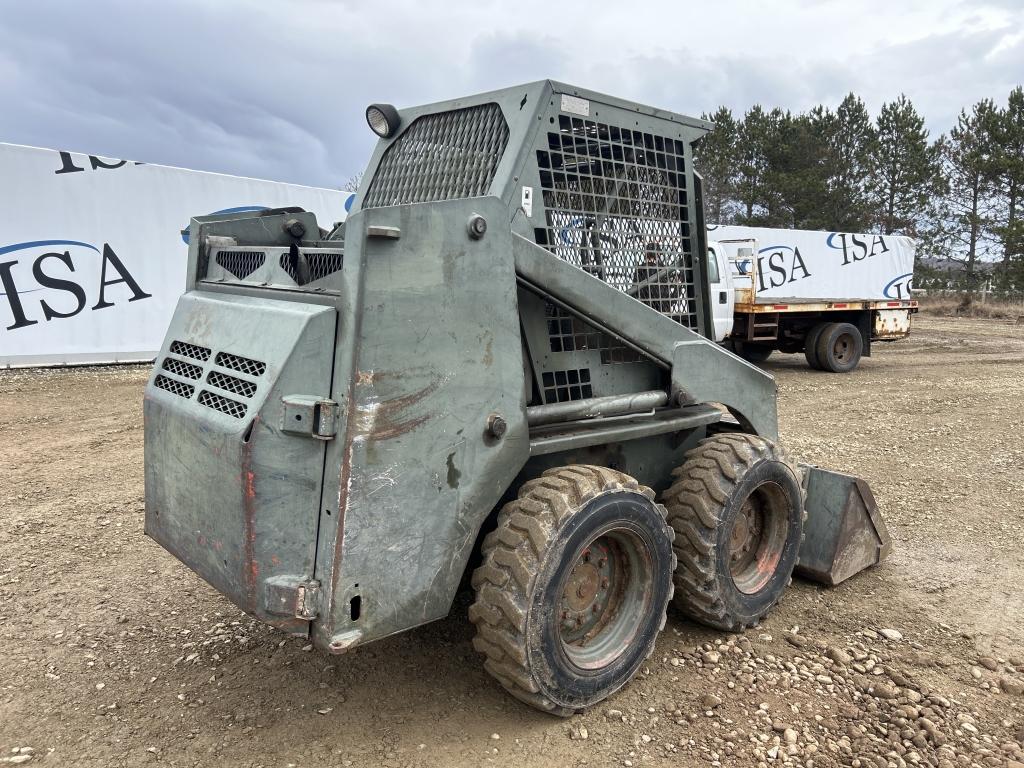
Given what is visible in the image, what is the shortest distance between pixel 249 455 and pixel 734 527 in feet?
7.56

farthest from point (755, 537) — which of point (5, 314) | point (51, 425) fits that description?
point (5, 314)

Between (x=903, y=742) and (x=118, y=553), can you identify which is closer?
(x=903, y=742)

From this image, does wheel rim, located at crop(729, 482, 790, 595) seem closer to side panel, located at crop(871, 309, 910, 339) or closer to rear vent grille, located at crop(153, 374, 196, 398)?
rear vent grille, located at crop(153, 374, 196, 398)

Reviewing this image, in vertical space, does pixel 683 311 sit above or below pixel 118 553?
above

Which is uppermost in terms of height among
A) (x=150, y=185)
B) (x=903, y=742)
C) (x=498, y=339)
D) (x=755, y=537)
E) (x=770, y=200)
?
(x=770, y=200)

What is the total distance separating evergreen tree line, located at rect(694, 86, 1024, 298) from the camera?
3209 cm

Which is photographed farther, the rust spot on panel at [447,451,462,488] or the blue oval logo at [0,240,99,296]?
the blue oval logo at [0,240,99,296]

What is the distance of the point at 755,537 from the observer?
12.7 feet

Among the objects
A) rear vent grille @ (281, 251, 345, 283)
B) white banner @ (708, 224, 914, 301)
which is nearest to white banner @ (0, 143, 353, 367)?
rear vent grille @ (281, 251, 345, 283)

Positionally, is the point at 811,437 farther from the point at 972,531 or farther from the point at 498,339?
the point at 498,339

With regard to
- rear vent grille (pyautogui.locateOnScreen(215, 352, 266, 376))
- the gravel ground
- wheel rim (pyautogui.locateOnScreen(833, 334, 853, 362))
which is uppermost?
wheel rim (pyautogui.locateOnScreen(833, 334, 853, 362))

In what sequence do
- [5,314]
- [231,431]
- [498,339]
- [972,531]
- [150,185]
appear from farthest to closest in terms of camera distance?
1. [150,185]
2. [5,314]
3. [972,531]
4. [498,339]
5. [231,431]

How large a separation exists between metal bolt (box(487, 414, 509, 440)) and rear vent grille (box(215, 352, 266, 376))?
0.78 m

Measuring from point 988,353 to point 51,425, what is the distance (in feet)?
58.5
